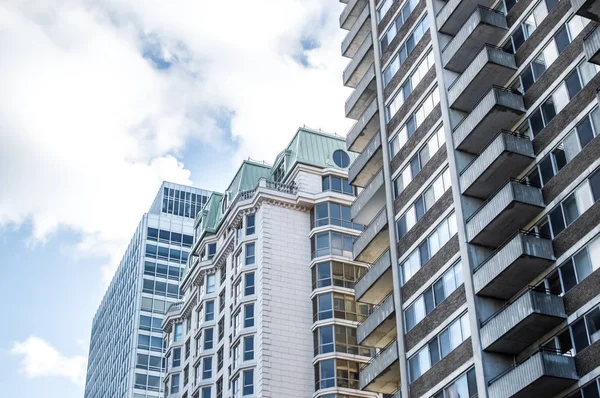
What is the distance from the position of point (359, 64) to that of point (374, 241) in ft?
49.2

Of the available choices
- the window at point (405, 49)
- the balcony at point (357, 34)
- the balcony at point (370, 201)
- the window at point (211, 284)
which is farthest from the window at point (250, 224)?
the window at point (405, 49)

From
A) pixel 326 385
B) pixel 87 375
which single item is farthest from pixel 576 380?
pixel 87 375

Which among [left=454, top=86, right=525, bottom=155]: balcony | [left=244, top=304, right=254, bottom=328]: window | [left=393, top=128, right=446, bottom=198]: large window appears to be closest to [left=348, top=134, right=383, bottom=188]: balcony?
[left=393, top=128, right=446, bottom=198]: large window

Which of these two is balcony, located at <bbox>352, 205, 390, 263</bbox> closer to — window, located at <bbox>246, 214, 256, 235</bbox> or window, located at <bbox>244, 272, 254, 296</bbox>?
window, located at <bbox>244, 272, 254, 296</bbox>

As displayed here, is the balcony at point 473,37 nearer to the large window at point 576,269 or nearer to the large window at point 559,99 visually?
the large window at point 559,99

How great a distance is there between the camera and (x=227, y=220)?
292 feet

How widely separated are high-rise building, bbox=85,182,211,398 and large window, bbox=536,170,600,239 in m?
87.3

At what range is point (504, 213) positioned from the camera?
46.5 m

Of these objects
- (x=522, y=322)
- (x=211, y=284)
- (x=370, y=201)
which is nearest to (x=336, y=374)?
(x=370, y=201)

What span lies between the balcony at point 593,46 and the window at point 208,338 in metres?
55.4

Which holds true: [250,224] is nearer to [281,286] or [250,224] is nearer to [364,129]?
[281,286]

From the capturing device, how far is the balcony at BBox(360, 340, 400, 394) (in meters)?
55.4

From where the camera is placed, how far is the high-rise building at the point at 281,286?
75.8 meters

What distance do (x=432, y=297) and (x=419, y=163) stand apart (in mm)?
9092
